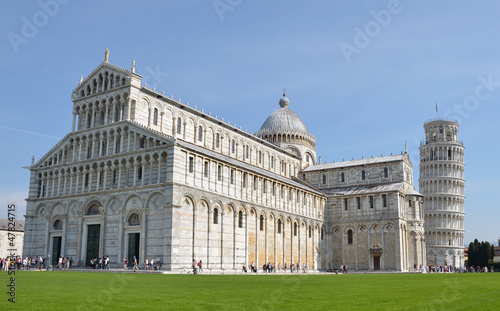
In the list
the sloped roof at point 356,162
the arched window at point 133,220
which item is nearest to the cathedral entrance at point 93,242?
the arched window at point 133,220

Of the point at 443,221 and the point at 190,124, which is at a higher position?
the point at 190,124

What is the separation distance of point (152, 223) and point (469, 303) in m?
32.6

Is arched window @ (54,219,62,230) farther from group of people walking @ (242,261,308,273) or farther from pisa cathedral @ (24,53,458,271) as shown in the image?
group of people walking @ (242,261,308,273)

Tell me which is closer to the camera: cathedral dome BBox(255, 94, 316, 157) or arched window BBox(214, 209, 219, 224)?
arched window BBox(214, 209, 219, 224)

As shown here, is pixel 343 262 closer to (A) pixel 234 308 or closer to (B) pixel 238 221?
(B) pixel 238 221

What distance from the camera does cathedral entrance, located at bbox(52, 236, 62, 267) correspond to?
5000 centimetres

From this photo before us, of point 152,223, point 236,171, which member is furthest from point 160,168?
point 236,171

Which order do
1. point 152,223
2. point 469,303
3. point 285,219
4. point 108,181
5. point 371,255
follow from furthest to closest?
point 371,255, point 285,219, point 108,181, point 152,223, point 469,303

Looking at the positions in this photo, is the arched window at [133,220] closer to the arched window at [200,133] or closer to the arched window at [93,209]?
the arched window at [93,209]

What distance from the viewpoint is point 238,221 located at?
50375 mm

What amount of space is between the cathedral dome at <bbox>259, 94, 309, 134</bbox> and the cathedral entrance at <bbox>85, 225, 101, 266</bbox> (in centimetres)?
3892

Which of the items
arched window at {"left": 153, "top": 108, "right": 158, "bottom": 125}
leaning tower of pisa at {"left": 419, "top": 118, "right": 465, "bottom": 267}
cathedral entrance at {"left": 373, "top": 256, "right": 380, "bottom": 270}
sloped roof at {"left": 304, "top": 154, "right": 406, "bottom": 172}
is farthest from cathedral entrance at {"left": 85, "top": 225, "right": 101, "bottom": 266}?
leaning tower of pisa at {"left": 419, "top": 118, "right": 465, "bottom": 267}

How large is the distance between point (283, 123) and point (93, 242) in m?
41.7

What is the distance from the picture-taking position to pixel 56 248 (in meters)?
50.5
